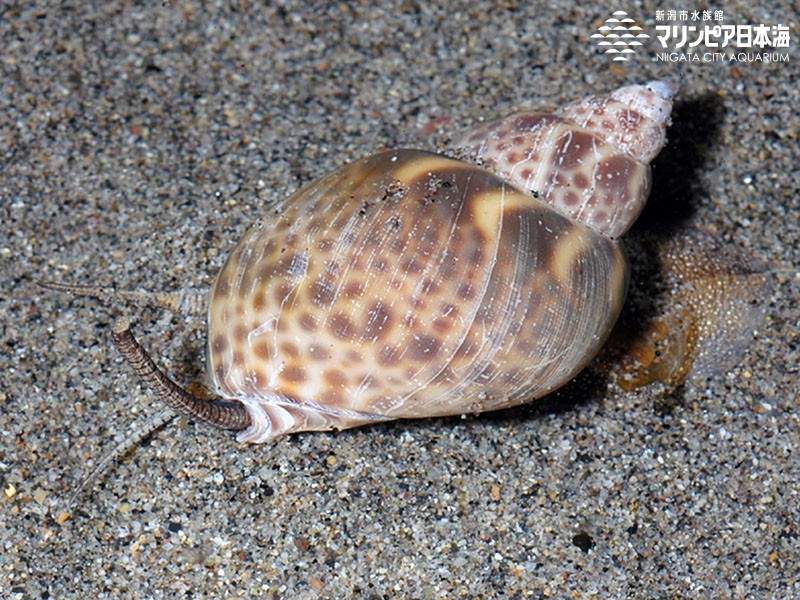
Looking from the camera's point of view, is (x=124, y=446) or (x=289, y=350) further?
(x=124, y=446)

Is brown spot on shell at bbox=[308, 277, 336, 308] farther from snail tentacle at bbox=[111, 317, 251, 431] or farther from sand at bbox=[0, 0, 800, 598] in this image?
sand at bbox=[0, 0, 800, 598]

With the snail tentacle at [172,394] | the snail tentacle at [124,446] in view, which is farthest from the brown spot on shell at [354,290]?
the snail tentacle at [124,446]

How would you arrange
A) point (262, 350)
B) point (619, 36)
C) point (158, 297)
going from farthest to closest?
point (619, 36)
point (158, 297)
point (262, 350)

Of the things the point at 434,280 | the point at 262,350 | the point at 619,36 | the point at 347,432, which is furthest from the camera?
the point at 619,36

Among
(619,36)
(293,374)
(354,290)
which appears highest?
(619,36)
